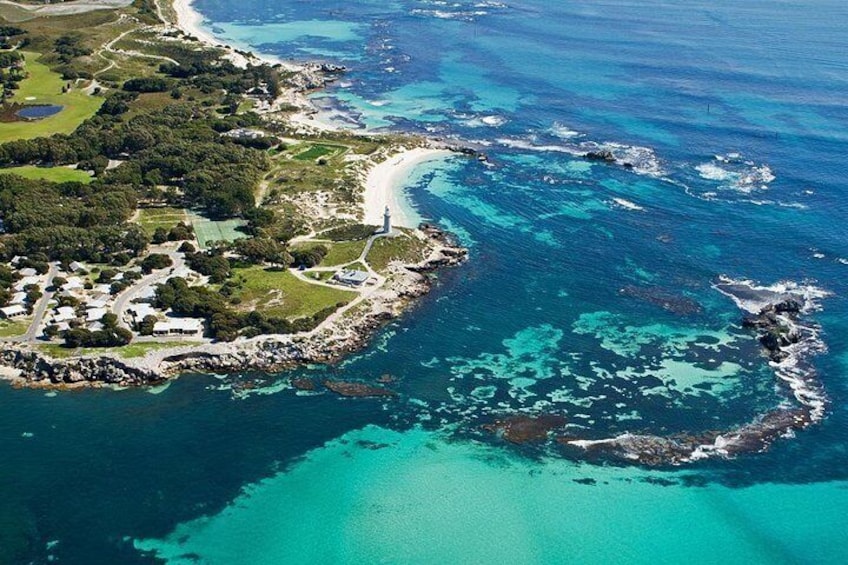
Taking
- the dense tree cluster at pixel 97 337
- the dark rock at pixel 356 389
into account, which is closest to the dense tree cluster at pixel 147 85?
the dense tree cluster at pixel 97 337

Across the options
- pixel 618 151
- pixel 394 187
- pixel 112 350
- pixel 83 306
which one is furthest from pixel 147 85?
pixel 112 350

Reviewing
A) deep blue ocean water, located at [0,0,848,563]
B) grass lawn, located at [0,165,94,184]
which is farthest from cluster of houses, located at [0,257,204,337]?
grass lawn, located at [0,165,94,184]

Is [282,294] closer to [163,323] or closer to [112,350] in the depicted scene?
[163,323]

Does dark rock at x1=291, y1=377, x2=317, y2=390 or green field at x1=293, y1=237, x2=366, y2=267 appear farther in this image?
green field at x1=293, y1=237, x2=366, y2=267

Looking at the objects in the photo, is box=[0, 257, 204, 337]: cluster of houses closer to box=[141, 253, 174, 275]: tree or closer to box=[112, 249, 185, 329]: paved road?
box=[112, 249, 185, 329]: paved road

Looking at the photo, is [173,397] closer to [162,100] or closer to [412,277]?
[412,277]

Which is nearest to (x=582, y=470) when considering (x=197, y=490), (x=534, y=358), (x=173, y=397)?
(x=534, y=358)
